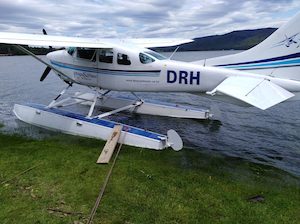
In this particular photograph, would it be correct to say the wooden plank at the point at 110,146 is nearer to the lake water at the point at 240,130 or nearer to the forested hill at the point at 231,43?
the lake water at the point at 240,130

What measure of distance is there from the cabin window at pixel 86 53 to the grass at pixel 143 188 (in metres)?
3.45

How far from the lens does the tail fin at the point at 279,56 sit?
346 inches

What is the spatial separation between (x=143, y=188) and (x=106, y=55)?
575 cm

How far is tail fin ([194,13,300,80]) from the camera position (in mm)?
8797

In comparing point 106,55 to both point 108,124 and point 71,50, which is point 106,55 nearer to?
point 71,50

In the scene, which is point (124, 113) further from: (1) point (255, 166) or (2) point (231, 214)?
(2) point (231, 214)

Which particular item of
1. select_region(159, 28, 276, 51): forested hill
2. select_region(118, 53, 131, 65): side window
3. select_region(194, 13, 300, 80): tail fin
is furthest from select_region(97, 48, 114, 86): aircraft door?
select_region(159, 28, 276, 51): forested hill

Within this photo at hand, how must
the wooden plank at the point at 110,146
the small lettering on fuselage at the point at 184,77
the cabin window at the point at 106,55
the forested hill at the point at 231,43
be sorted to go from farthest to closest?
the forested hill at the point at 231,43 < the cabin window at the point at 106,55 < the small lettering on fuselage at the point at 184,77 < the wooden plank at the point at 110,146

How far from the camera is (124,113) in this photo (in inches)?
553

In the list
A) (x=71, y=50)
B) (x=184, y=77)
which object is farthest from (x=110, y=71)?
(x=184, y=77)

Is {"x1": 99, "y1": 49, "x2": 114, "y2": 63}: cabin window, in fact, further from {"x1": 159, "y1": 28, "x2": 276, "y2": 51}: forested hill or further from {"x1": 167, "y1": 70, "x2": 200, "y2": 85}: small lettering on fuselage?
{"x1": 159, "y1": 28, "x2": 276, "y2": 51}: forested hill

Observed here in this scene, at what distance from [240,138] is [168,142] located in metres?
2.84

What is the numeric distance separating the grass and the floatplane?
1.29m

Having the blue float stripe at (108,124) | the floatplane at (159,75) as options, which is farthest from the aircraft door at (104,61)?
the blue float stripe at (108,124)
